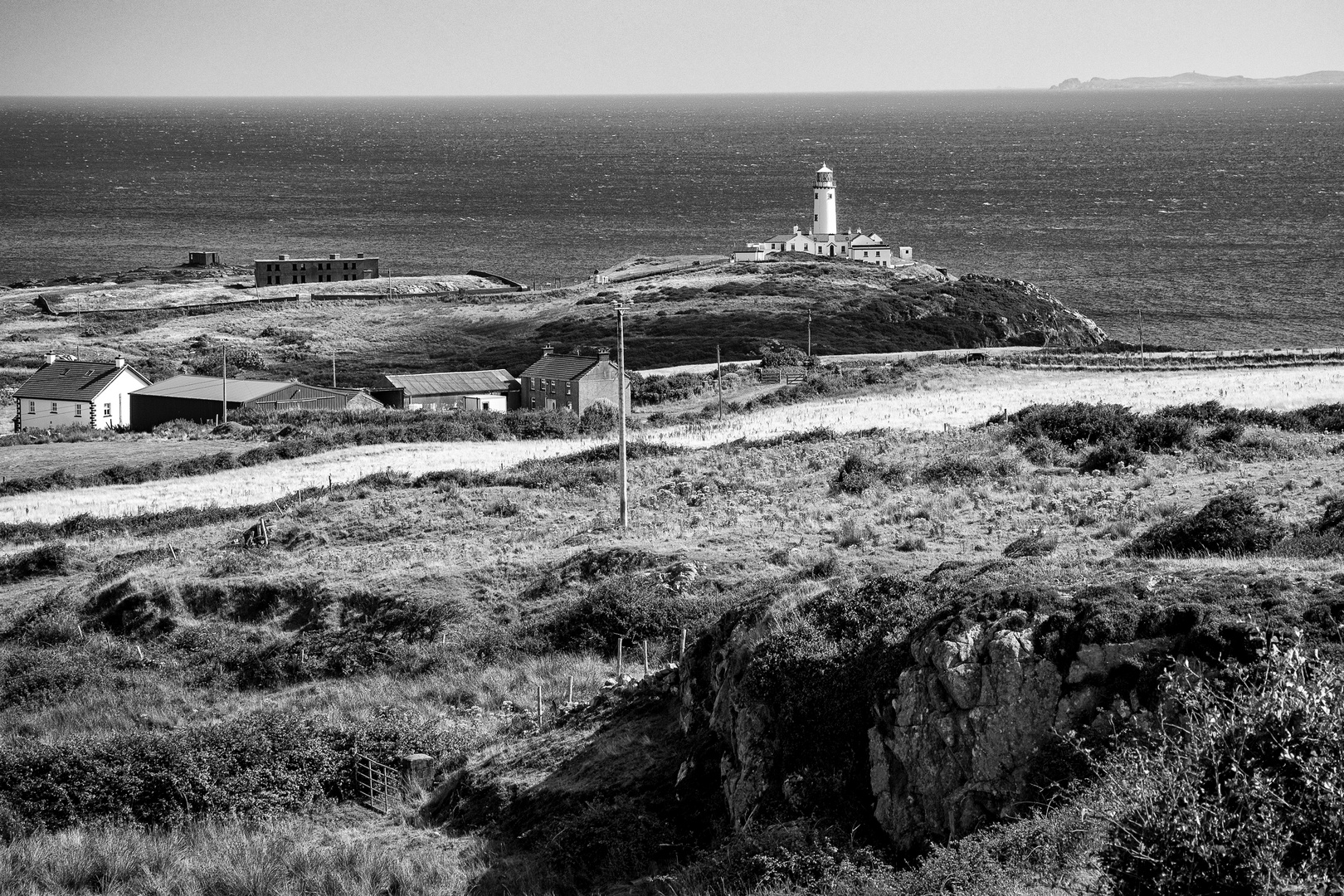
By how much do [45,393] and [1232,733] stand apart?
61.4m

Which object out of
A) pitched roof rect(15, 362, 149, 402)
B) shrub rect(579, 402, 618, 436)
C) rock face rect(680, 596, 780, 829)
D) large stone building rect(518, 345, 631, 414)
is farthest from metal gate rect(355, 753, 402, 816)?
pitched roof rect(15, 362, 149, 402)

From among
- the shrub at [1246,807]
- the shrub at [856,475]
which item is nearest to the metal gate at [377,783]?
the shrub at [1246,807]

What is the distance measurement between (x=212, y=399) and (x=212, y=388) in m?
2.26

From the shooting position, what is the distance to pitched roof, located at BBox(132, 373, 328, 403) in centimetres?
6012

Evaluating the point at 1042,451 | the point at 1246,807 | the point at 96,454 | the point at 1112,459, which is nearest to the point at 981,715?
the point at 1246,807

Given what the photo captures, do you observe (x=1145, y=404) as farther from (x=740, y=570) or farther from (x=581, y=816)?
(x=581, y=816)

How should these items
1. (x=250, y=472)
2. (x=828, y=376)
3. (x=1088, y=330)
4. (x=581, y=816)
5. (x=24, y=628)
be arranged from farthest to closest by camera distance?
(x=1088, y=330), (x=828, y=376), (x=250, y=472), (x=24, y=628), (x=581, y=816)

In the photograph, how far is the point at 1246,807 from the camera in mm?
8898

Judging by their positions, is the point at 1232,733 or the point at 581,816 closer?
the point at 1232,733

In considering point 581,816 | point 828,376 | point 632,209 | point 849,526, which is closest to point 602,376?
point 828,376

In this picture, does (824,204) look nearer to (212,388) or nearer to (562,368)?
(562,368)

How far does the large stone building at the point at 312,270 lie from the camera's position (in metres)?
118

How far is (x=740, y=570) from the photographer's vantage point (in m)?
25.8

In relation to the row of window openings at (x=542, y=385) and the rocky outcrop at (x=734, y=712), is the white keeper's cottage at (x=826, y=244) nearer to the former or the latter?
the row of window openings at (x=542, y=385)
